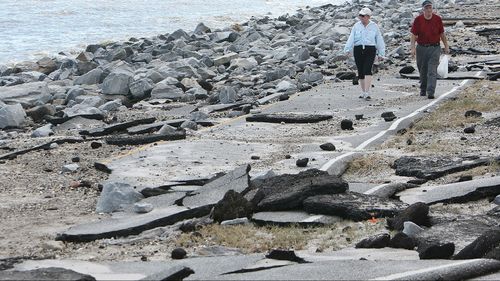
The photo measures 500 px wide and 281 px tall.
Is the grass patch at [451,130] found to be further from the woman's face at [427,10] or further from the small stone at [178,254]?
the small stone at [178,254]

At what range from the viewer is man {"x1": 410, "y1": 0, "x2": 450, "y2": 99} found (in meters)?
16.9

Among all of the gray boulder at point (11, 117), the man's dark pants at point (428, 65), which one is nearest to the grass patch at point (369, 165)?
the man's dark pants at point (428, 65)

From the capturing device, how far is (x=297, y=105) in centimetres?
1677

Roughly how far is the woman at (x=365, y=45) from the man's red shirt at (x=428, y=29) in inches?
25.3

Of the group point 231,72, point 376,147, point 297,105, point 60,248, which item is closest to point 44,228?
point 60,248

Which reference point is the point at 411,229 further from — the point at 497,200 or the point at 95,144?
the point at 95,144

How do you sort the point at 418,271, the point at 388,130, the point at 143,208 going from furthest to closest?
the point at 388,130 → the point at 143,208 → the point at 418,271

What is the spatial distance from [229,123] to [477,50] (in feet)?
38.3

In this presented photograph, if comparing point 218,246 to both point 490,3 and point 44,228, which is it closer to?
point 44,228

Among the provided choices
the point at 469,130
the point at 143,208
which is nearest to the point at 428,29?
the point at 469,130

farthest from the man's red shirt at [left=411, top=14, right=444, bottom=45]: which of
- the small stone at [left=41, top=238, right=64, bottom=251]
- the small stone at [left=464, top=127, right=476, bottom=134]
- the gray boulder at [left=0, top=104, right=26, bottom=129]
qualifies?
the small stone at [left=41, top=238, right=64, bottom=251]

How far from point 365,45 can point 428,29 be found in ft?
3.59

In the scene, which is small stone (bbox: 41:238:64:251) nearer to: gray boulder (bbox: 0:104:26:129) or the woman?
gray boulder (bbox: 0:104:26:129)

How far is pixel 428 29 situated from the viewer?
16984mm
